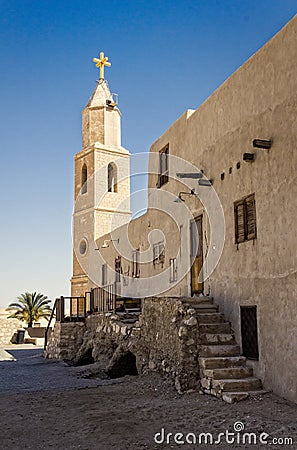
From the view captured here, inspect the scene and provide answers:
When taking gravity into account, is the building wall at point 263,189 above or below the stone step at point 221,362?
above

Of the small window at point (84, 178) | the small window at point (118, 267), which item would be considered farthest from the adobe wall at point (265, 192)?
the small window at point (84, 178)

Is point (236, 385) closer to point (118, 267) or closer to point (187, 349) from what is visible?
point (187, 349)

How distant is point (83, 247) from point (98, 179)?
3.83 meters

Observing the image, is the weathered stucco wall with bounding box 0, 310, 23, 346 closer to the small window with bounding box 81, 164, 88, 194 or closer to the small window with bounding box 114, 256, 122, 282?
the small window with bounding box 81, 164, 88, 194

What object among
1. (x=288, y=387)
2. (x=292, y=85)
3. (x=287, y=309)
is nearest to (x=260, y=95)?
(x=292, y=85)

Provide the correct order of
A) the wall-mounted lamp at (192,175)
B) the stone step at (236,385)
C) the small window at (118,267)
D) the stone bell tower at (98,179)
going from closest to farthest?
the stone step at (236,385)
the wall-mounted lamp at (192,175)
the small window at (118,267)
the stone bell tower at (98,179)

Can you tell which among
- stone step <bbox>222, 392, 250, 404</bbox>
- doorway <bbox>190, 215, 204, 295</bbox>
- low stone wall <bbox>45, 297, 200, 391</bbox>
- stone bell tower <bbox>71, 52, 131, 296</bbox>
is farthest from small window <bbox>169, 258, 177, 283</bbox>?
stone bell tower <bbox>71, 52, 131, 296</bbox>

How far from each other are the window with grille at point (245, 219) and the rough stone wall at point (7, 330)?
19600 mm

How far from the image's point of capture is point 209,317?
923 cm

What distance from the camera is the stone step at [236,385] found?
7687mm

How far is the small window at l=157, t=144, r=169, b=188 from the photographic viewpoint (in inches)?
525

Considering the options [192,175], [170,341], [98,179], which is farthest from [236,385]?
[98,179]

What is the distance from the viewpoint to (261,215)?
8391 millimetres

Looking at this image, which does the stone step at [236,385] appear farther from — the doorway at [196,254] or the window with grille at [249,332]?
the doorway at [196,254]
